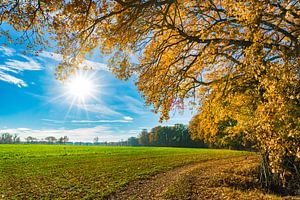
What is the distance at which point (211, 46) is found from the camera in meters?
8.96

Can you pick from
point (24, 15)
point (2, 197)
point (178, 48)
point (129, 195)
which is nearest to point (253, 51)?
point (178, 48)

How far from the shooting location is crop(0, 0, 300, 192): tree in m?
6.77

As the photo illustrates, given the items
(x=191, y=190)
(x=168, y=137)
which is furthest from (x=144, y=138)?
(x=191, y=190)

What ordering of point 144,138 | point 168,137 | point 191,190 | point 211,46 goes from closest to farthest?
point 211,46 → point 191,190 → point 168,137 → point 144,138

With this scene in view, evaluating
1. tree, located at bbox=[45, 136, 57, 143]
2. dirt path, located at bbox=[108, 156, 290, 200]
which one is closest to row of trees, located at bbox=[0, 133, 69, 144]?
tree, located at bbox=[45, 136, 57, 143]

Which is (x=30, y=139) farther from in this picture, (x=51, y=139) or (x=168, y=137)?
(x=168, y=137)

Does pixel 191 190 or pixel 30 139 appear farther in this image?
Answer: pixel 30 139

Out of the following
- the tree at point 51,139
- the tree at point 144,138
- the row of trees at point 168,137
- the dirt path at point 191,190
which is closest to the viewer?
the dirt path at point 191,190

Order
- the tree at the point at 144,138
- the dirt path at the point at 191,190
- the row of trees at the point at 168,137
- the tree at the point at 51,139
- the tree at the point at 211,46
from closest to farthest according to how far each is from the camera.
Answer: the tree at the point at 211,46, the dirt path at the point at 191,190, the row of trees at the point at 168,137, the tree at the point at 144,138, the tree at the point at 51,139

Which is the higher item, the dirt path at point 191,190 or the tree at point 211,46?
the tree at point 211,46

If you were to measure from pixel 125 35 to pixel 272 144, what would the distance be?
6708 millimetres

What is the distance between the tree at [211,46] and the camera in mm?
6770

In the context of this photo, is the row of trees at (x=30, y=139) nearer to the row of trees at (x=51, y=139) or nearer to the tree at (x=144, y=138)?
the row of trees at (x=51, y=139)

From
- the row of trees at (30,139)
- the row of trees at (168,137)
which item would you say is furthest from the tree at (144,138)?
the row of trees at (30,139)
